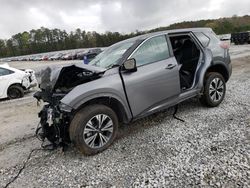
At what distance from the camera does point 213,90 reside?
479 centimetres

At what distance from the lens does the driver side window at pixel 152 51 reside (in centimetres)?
385

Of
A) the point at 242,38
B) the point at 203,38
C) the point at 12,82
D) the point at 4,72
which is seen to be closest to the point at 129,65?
the point at 203,38

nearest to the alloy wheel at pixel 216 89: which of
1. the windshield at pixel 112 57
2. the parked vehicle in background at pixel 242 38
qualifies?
the windshield at pixel 112 57

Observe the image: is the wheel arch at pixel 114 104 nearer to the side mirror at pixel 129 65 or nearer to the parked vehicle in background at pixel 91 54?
the side mirror at pixel 129 65

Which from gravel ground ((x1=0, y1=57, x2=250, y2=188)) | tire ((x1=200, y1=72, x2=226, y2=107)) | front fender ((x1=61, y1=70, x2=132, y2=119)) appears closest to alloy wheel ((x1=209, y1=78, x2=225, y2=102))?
tire ((x1=200, y1=72, x2=226, y2=107))

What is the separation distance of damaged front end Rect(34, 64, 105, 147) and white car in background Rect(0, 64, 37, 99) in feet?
17.5

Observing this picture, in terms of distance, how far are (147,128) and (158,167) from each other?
1285mm

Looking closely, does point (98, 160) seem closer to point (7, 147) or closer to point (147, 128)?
point (147, 128)

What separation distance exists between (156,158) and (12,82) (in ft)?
24.1

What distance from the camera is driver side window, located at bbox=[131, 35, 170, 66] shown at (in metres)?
3.85

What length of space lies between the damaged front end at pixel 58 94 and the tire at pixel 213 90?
2.31m

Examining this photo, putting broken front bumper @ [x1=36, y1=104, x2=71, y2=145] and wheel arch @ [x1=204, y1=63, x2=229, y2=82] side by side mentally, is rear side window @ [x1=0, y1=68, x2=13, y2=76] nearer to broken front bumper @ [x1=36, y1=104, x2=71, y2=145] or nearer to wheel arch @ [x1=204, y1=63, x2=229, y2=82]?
broken front bumper @ [x1=36, y1=104, x2=71, y2=145]

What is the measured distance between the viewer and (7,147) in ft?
13.5

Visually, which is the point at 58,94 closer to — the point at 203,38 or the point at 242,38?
the point at 203,38
